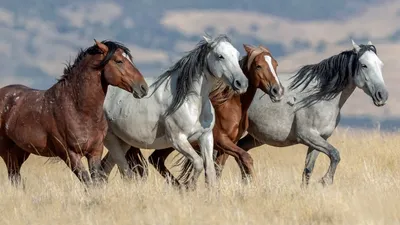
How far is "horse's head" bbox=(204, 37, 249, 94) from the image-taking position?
31.3 ft

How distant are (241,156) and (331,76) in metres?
1.97

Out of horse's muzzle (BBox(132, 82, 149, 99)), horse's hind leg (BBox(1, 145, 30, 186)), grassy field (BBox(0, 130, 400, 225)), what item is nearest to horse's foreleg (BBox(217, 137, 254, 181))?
grassy field (BBox(0, 130, 400, 225))

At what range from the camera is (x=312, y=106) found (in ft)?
37.4

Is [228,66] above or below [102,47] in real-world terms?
below

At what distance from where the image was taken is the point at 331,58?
11.6 m

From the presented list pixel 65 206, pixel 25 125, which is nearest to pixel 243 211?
pixel 65 206

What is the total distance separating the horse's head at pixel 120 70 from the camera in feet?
31.1

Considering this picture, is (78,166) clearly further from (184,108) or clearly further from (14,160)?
(14,160)

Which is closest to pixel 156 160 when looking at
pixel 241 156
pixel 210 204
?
pixel 241 156

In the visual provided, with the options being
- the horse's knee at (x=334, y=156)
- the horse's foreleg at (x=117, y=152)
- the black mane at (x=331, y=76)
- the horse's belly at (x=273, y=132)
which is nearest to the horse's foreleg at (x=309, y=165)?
the horse's belly at (x=273, y=132)

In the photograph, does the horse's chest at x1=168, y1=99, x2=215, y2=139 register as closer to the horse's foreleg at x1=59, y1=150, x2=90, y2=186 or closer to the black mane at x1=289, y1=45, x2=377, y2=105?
the horse's foreleg at x1=59, y1=150, x2=90, y2=186

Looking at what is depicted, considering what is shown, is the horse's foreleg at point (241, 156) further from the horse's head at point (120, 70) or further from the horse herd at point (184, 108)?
the horse's head at point (120, 70)

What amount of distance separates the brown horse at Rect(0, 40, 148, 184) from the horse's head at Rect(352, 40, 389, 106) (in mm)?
3138

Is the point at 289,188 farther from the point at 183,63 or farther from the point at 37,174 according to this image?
the point at 37,174
